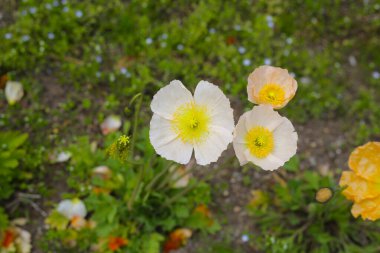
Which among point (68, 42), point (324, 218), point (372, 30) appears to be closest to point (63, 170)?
point (68, 42)

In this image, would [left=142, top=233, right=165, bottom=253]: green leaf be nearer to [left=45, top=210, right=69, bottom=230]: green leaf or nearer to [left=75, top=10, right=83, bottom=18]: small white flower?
[left=45, top=210, right=69, bottom=230]: green leaf

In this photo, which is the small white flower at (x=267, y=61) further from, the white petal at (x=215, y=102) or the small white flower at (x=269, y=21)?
the white petal at (x=215, y=102)

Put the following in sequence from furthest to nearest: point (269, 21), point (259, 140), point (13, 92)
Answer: point (269, 21)
point (13, 92)
point (259, 140)

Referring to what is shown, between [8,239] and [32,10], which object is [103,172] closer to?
[8,239]

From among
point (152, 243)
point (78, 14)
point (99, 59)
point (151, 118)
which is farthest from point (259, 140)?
point (78, 14)

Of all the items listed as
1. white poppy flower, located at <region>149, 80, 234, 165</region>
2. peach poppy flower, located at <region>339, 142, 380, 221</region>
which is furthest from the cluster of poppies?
peach poppy flower, located at <region>339, 142, 380, 221</region>

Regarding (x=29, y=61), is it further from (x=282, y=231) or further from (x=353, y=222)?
(x=353, y=222)
